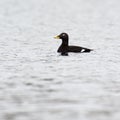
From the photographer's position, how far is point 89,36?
128 ft

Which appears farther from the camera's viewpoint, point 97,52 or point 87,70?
point 97,52

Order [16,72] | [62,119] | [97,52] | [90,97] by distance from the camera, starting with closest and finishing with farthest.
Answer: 1. [62,119]
2. [90,97]
3. [16,72]
4. [97,52]

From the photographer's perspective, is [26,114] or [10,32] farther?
[10,32]

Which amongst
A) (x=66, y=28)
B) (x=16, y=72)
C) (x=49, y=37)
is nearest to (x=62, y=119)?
(x=16, y=72)

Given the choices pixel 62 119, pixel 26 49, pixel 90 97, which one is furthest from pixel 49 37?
pixel 62 119

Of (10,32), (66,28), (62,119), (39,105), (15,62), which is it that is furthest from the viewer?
(66,28)

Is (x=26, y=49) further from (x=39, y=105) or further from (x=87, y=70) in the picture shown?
(x=39, y=105)

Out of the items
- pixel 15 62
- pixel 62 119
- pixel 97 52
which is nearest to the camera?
pixel 62 119

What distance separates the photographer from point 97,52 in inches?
1128

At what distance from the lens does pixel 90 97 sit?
16.4 m

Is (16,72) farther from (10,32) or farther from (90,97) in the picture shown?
(10,32)

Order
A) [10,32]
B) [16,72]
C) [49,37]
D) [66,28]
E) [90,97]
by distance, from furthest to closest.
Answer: [66,28]
[10,32]
[49,37]
[16,72]
[90,97]

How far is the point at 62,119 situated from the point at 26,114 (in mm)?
1096

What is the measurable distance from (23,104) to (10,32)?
25.9 meters
